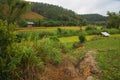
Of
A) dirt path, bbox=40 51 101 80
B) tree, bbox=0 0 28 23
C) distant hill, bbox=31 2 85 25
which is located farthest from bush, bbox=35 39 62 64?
distant hill, bbox=31 2 85 25

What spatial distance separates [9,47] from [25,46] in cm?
159

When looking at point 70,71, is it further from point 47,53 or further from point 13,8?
point 13,8

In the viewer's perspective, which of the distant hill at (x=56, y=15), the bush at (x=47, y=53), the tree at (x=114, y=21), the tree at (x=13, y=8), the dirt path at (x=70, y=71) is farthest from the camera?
the distant hill at (x=56, y=15)

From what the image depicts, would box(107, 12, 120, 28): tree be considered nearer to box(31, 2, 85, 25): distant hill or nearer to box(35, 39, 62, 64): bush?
box(31, 2, 85, 25): distant hill

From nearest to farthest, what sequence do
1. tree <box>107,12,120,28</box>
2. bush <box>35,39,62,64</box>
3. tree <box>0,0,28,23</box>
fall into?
bush <box>35,39,62,64</box>
tree <box>0,0,28,23</box>
tree <box>107,12,120,28</box>

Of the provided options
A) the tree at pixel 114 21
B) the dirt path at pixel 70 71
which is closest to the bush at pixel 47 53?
the dirt path at pixel 70 71

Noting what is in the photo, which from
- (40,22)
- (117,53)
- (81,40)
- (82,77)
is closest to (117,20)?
(40,22)

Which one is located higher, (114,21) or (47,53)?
(47,53)

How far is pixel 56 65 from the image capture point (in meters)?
17.1

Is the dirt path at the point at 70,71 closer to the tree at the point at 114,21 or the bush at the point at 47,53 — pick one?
the bush at the point at 47,53

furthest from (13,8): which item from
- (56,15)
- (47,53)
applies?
(47,53)

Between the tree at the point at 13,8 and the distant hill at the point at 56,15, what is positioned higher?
the tree at the point at 13,8

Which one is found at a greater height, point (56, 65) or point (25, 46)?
point (25, 46)

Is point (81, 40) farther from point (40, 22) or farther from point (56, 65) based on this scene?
point (40, 22)
